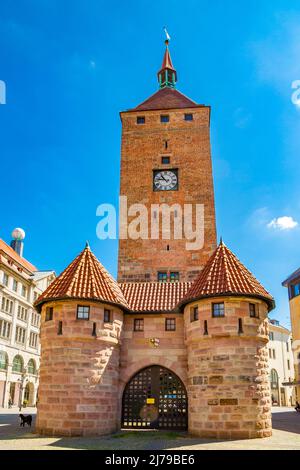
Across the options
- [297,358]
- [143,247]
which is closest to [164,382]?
[143,247]

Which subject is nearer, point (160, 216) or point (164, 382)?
point (164, 382)

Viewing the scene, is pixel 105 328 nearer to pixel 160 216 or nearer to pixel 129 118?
pixel 160 216

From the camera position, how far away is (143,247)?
90.6 ft

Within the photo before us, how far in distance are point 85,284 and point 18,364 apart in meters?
29.3

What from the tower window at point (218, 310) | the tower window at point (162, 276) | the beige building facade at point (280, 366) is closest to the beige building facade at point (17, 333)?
the tower window at point (162, 276)

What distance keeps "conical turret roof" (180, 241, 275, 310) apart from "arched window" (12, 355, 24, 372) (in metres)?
29.6

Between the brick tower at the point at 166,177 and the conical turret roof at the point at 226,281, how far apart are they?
25.7 ft

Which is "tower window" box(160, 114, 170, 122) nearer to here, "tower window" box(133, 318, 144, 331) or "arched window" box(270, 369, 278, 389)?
"tower window" box(133, 318, 144, 331)

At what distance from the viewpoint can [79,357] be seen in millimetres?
16359

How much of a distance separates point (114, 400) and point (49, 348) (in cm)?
331

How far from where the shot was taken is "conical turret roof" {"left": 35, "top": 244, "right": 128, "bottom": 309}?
17.0m

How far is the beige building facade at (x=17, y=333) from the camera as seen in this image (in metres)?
39.9

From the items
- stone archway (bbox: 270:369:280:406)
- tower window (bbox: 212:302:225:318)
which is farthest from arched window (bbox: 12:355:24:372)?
stone archway (bbox: 270:369:280:406)

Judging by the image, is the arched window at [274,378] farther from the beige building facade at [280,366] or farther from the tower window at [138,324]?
the tower window at [138,324]
